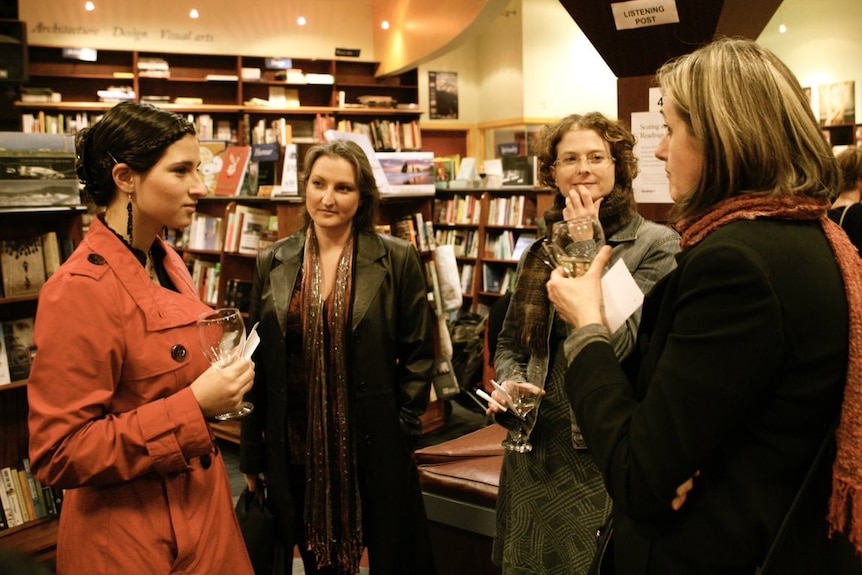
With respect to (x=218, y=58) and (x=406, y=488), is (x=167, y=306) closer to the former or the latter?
(x=406, y=488)

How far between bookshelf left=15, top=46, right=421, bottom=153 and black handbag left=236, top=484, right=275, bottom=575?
7.87 meters

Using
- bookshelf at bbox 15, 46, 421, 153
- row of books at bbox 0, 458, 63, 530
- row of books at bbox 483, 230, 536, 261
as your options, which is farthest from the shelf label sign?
bookshelf at bbox 15, 46, 421, 153

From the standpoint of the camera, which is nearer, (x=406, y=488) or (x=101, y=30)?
(x=406, y=488)

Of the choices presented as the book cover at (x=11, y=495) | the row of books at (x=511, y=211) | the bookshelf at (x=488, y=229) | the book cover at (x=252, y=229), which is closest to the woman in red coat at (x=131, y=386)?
the book cover at (x=11, y=495)

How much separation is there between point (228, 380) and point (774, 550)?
100 centimetres

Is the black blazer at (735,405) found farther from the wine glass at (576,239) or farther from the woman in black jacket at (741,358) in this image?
the wine glass at (576,239)

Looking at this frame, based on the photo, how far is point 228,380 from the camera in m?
1.50

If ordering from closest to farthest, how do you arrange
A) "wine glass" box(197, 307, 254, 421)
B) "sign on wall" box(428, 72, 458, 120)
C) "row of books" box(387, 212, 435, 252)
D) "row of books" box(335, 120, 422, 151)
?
"wine glass" box(197, 307, 254, 421) < "row of books" box(387, 212, 435, 252) < "row of books" box(335, 120, 422, 151) < "sign on wall" box(428, 72, 458, 120)

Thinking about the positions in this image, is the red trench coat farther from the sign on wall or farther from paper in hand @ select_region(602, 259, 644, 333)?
the sign on wall

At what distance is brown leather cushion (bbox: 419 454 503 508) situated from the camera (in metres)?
2.66

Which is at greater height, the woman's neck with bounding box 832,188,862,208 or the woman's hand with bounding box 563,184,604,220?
the woman's neck with bounding box 832,188,862,208

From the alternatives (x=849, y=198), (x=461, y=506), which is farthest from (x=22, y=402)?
(x=849, y=198)

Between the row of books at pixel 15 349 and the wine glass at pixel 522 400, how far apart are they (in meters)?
2.10

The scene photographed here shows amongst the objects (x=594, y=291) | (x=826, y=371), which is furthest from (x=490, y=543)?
(x=826, y=371)
